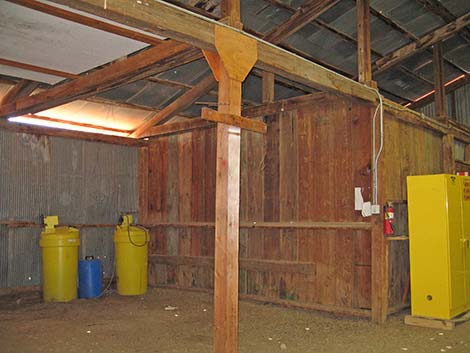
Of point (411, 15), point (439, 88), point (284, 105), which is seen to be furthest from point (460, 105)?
point (284, 105)

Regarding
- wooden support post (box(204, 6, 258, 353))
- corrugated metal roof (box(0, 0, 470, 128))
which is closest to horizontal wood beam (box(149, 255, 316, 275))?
corrugated metal roof (box(0, 0, 470, 128))

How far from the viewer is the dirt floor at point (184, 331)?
13.8 ft

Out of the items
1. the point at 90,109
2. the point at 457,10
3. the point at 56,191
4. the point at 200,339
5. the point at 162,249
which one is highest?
the point at 457,10

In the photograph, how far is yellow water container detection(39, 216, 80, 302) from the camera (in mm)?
6137

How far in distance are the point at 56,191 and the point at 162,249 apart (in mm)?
1786

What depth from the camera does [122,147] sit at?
298 inches

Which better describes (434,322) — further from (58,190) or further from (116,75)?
(58,190)

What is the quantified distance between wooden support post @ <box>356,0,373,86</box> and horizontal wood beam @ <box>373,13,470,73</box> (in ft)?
7.74

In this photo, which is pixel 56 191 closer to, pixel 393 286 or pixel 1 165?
pixel 1 165

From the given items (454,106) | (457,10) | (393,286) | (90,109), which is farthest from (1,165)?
(454,106)

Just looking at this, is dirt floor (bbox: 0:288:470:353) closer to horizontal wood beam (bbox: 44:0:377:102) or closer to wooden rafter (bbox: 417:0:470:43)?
horizontal wood beam (bbox: 44:0:377:102)

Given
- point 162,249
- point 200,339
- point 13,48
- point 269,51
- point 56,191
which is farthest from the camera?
point 162,249

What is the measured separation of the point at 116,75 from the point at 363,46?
263 cm

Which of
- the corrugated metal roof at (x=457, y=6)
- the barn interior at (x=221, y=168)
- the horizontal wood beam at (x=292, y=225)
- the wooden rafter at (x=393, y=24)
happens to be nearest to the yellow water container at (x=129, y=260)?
the barn interior at (x=221, y=168)
